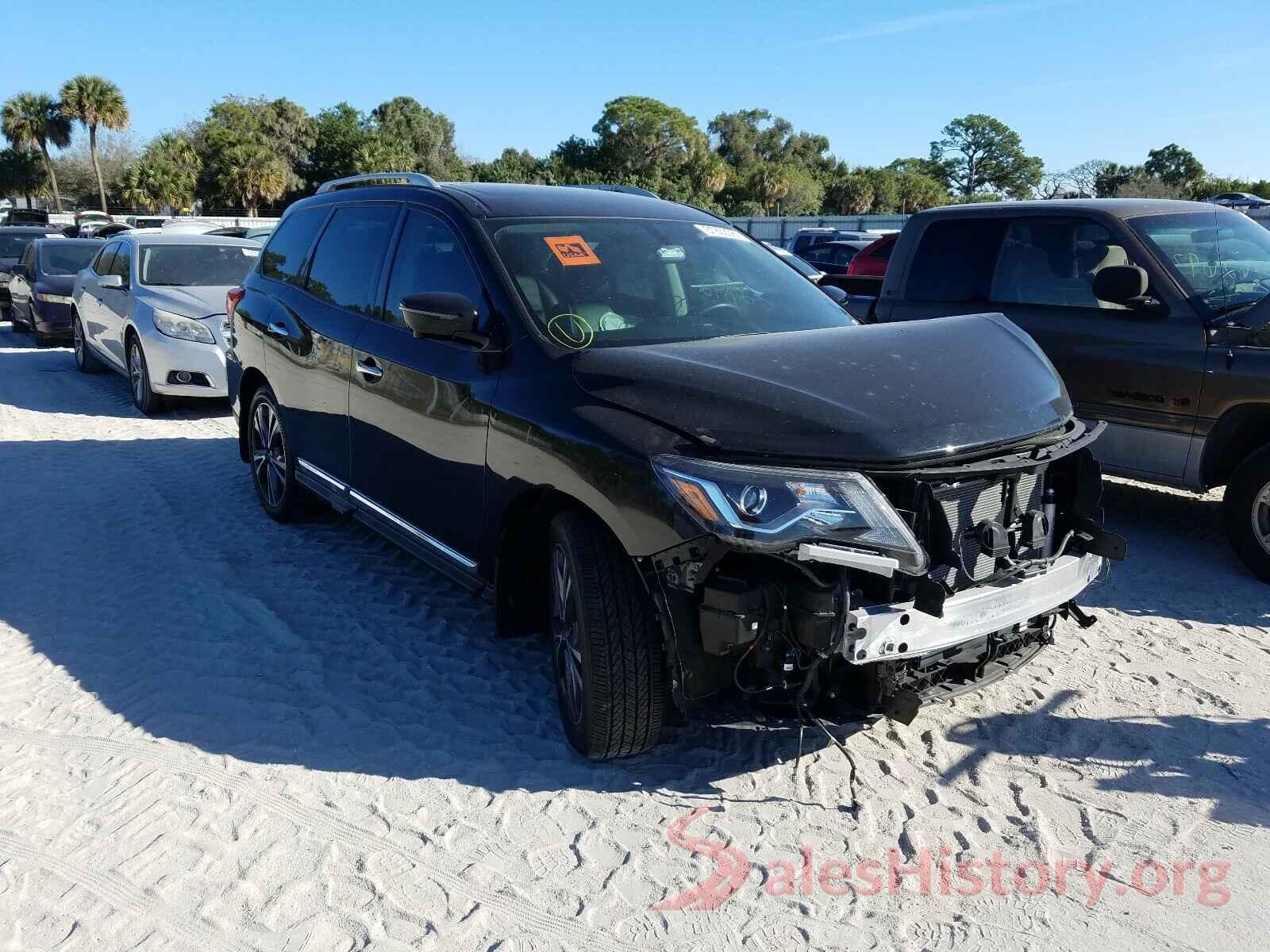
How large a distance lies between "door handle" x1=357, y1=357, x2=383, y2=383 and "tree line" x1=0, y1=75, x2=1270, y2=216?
48.7 metres

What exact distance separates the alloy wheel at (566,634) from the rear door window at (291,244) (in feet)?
9.91

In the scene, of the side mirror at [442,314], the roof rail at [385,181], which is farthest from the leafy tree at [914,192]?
the side mirror at [442,314]

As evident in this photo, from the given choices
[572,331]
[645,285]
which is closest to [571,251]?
[645,285]

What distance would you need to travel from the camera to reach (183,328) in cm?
993

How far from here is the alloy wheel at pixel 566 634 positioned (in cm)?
354

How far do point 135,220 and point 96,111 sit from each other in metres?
39.6

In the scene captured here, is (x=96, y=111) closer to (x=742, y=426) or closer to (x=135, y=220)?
(x=135, y=220)

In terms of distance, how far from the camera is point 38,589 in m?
5.29

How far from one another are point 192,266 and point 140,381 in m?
1.56

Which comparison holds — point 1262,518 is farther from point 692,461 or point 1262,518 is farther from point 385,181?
point 385,181

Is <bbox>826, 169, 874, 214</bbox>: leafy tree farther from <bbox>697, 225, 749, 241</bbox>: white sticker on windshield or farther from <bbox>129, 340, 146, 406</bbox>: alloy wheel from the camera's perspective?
<bbox>697, 225, 749, 241</bbox>: white sticker on windshield

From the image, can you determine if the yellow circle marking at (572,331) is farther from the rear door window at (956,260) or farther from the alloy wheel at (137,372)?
the alloy wheel at (137,372)

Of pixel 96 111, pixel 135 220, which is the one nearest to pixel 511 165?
pixel 96 111

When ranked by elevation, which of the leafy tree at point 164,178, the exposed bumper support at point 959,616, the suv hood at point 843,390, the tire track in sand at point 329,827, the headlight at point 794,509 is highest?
the leafy tree at point 164,178
